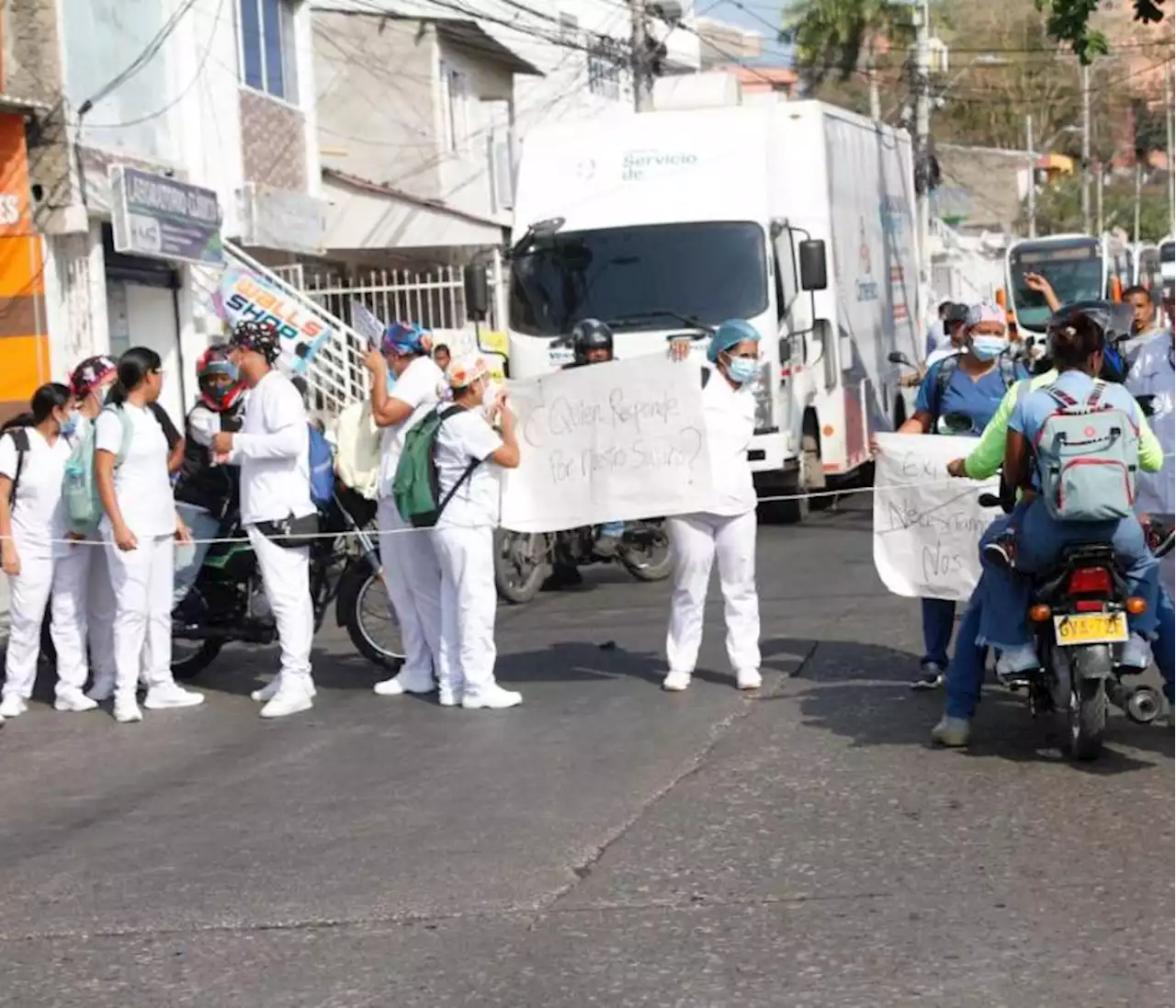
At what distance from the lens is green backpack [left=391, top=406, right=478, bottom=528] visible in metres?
10.1

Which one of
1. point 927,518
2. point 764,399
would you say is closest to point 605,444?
point 927,518

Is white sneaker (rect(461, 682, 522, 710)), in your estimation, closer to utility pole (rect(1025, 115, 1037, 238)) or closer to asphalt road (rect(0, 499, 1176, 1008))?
asphalt road (rect(0, 499, 1176, 1008))

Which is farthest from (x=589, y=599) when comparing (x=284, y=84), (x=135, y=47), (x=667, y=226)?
(x=284, y=84)

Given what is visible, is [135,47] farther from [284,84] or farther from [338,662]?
[338,662]

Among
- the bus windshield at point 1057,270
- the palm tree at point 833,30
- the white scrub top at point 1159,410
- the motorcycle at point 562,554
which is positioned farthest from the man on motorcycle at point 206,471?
the palm tree at point 833,30

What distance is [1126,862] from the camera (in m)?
6.41

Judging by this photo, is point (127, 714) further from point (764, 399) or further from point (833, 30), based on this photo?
point (833, 30)

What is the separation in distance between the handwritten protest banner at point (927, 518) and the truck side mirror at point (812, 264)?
26.5ft

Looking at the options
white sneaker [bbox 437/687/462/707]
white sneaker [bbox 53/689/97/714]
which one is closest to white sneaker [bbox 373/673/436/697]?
white sneaker [bbox 437/687/462/707]

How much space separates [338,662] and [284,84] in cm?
1579

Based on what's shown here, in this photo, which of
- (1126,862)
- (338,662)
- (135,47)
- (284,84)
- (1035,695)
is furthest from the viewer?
(284,84)

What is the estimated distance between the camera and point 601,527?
14.2 meters

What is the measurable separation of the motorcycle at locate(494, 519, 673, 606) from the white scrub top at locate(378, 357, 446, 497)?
3.16 m

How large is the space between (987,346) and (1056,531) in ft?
6.88
